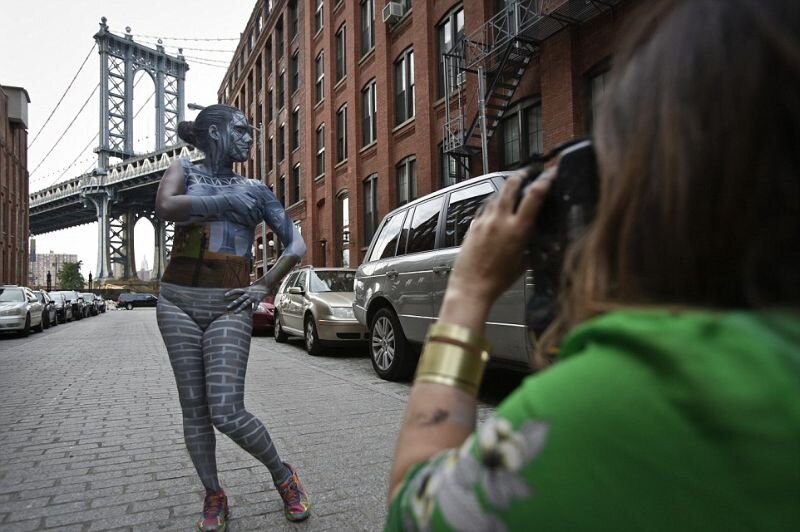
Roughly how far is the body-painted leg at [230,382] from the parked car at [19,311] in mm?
16845

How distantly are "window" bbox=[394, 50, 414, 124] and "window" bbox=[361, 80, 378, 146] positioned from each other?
1.53m

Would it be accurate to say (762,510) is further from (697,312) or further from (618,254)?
(618,254)

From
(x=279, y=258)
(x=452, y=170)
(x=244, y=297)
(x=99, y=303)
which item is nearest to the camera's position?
(x=244, y=297)

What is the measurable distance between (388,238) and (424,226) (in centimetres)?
94

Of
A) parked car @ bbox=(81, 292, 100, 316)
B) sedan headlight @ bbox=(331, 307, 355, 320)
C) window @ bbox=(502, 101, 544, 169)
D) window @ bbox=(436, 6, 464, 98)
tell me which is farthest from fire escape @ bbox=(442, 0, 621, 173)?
parked car @ bbox=(81, 292, 100, 316)

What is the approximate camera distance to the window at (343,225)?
897 inches

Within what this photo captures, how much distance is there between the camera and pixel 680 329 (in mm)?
605

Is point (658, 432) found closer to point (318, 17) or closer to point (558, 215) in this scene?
point (558, 215)

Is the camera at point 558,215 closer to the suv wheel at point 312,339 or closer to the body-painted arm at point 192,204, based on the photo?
the body-painted arm at point 192,204

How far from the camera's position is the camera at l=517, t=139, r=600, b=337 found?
2.82 ft

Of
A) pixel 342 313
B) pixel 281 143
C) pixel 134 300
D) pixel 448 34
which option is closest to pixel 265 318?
pixel 342 313

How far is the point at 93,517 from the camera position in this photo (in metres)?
3.00

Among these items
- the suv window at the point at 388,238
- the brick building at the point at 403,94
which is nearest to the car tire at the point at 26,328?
the brick building at the point at 403,94

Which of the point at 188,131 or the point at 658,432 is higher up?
the point at 188,131
